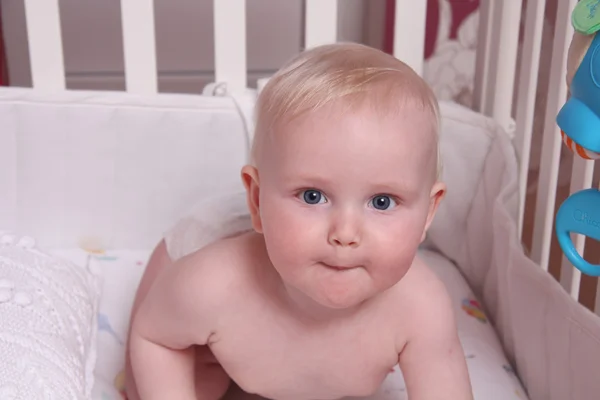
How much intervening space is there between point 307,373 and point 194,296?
5.8 inches

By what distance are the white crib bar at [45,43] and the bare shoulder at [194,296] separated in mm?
543

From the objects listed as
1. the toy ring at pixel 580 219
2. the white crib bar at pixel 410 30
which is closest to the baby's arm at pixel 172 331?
the toy ring at pixel 580 219

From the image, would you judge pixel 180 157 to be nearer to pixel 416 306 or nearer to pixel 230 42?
pixel 230 42

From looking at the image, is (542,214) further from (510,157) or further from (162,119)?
(162,119)

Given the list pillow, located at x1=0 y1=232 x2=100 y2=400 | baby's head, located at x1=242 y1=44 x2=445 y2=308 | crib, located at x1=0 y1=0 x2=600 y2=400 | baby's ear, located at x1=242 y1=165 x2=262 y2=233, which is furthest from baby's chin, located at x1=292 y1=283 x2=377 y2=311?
crib, located at x1=0 y1=0 x2=600 y2=400

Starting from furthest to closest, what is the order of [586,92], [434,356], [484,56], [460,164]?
[484,56]
[460,164]
[434,356]
[586,92]

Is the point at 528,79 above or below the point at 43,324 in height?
above

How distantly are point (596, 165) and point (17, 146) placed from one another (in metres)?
0.82

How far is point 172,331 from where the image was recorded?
793 millimetres

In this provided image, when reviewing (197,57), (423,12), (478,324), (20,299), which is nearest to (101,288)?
(20,299)

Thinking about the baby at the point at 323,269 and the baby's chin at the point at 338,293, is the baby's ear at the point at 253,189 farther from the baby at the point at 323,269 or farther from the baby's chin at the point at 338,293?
the baby's chin at the point at 338,293

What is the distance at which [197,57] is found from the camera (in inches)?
75.5

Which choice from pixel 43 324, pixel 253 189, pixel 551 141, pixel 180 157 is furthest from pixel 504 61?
pixel 43 324

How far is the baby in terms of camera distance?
0.64m
